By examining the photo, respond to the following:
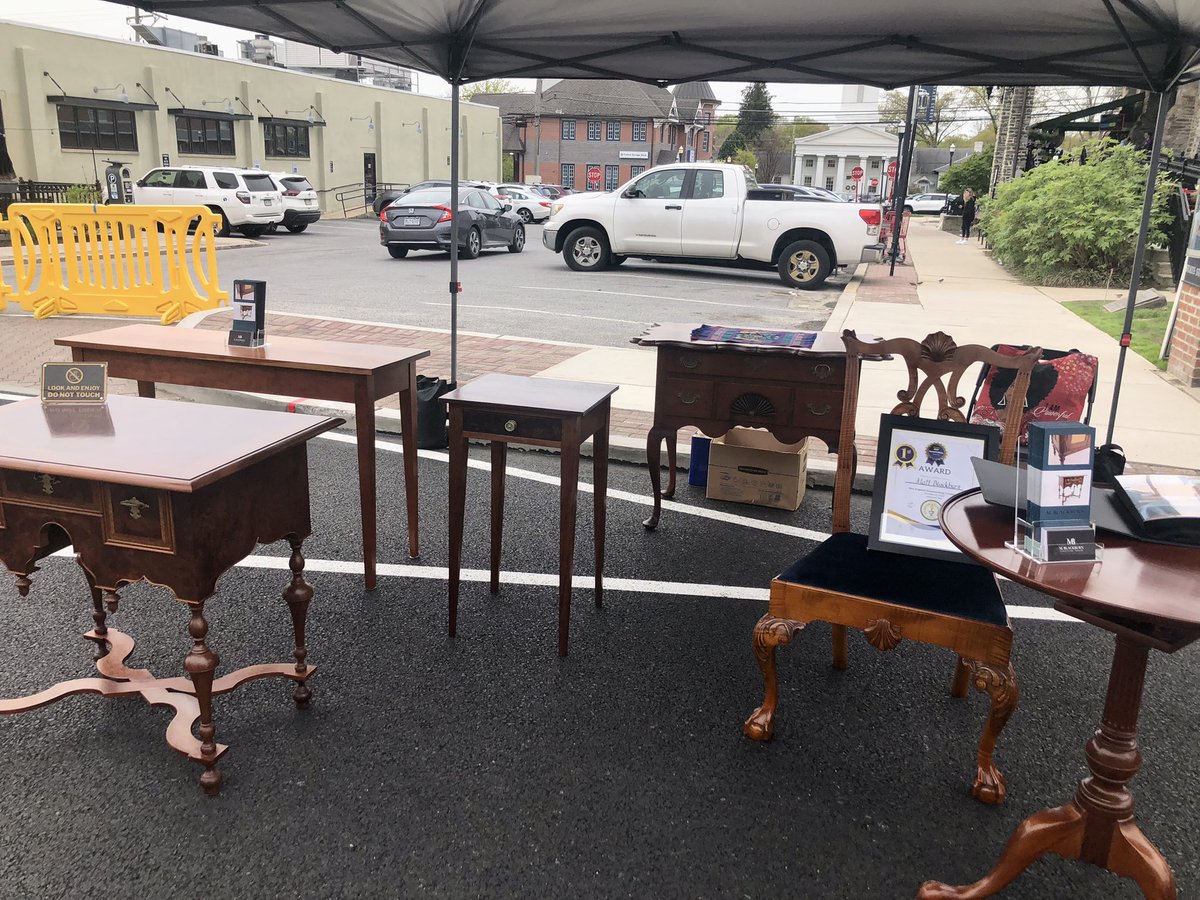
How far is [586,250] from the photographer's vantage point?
55.1ft

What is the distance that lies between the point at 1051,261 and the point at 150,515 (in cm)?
1745

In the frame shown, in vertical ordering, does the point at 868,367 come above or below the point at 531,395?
below

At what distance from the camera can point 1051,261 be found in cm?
1670

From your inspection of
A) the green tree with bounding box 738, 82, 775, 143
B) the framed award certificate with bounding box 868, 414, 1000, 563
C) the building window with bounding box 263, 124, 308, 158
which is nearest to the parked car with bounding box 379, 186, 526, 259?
the framed award certificate with bounding box 868, 414, 1000, 563

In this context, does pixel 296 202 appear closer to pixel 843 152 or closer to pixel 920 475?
pixel 920 475

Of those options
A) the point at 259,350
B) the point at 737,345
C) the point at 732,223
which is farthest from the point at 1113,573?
the point at 732,223

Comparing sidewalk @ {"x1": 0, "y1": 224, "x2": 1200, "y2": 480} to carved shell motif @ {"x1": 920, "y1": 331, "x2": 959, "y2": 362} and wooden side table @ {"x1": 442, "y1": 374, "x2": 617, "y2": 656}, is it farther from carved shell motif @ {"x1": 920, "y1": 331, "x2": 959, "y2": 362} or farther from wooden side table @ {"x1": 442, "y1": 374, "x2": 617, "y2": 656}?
carved shell motif @ {"x1": 920, "y1": 331, "x2": 959, "y2": 362}

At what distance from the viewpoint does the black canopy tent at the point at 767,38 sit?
469 centimetres

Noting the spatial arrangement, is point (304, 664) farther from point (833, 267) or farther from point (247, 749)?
point (833, 267)

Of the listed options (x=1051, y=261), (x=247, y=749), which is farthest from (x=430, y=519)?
(x=1051, y=261)

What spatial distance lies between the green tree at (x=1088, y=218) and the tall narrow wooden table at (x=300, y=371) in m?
14.9

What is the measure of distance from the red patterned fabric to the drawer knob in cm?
364

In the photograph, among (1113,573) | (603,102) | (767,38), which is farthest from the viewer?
(603,102)

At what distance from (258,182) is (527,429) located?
23541 mm
